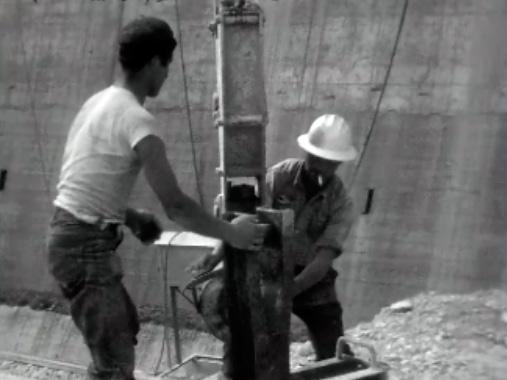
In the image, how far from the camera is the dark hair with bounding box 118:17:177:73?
3.12 meters

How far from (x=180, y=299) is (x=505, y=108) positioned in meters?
4.06

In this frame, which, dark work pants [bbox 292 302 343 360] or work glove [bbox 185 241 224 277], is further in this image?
dark work pants [bbox 292 302 343 360]

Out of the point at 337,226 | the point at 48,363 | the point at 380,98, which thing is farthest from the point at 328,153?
the point at 48,363

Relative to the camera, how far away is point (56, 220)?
3219 mm

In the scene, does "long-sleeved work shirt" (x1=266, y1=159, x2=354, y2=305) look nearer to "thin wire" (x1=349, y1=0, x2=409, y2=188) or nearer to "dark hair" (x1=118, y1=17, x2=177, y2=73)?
"dark hair" (x1=118, y1=17, x2=177, y2=73)

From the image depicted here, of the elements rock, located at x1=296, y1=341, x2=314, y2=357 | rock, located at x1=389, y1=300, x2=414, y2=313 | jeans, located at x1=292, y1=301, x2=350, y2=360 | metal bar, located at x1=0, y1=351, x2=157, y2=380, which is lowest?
metal bar, located at x1=0, y1=351, x2=157, y2=380

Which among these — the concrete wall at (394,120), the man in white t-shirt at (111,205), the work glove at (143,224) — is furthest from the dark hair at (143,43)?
the concrete wall at (394,120)

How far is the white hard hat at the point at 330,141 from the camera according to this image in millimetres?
4242

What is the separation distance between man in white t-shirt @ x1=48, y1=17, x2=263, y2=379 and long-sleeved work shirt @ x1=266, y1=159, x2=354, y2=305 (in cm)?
121

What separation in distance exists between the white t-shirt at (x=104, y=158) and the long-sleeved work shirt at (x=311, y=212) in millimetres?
1335

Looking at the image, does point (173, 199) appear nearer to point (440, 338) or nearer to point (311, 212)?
point (311, 212)

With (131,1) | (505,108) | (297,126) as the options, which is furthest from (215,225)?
(131,1)

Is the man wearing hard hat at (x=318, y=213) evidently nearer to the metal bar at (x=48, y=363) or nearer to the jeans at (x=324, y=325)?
the jeans at (x=324, y=325)

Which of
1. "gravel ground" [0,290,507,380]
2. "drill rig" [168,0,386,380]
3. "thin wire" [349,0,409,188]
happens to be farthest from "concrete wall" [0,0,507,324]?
"drill rig" [168,0,386,380]
